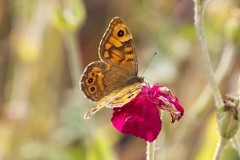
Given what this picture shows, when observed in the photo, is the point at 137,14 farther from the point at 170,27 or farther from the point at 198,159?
the point at 198,159

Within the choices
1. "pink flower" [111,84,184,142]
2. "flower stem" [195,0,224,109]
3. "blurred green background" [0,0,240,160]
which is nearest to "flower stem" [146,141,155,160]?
"pink flower" [111,84,184,142]

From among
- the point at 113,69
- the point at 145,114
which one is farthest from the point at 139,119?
the point at 113,69

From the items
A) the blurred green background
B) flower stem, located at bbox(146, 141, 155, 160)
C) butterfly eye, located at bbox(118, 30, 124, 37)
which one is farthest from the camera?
the blurred green background

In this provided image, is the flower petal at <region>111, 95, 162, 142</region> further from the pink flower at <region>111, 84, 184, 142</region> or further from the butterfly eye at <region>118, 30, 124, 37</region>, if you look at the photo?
the butterfly eye at <region>118, 30, 124, 37</region>

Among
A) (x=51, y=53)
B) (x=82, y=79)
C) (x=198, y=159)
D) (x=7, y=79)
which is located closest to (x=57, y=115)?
(x=51, y=53)

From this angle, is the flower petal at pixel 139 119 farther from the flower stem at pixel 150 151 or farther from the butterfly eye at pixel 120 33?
the butterfly eye at pixel 120 33

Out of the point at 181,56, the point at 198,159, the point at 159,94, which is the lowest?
the point at 198,159

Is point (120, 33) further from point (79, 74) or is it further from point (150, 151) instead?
point (79, 74)
